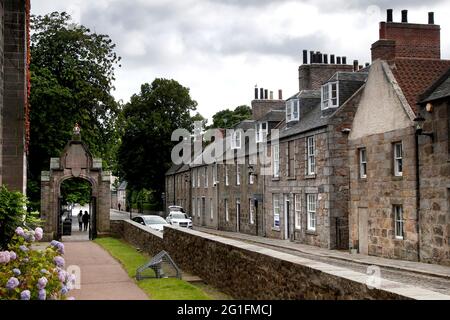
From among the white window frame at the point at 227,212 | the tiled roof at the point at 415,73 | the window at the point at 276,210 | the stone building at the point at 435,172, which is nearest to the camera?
the stone building at the point at 435,172

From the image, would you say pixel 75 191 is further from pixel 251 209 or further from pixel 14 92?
pixel 14 92

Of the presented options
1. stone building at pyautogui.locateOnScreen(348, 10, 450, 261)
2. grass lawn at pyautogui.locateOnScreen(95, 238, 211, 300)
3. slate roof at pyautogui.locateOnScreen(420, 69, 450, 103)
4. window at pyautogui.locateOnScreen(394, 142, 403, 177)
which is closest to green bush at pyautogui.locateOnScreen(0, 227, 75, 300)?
grass lawn at pyautogui.locateOnScreen(95, 238, 211, 300)

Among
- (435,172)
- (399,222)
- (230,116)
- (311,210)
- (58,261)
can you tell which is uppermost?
(230,116)

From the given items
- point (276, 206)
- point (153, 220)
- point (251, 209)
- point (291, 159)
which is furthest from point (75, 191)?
point (291, 159)

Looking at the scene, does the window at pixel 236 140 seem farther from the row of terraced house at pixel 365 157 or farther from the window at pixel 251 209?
the window at pixel 251 209

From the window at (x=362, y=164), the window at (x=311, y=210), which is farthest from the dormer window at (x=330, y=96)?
the window at (x=311, y=210)

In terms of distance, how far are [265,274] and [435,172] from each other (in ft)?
38.7

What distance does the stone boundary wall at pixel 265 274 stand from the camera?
7.11 meters

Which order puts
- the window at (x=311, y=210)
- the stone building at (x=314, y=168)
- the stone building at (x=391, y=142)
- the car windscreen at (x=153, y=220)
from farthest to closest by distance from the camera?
the car windscreen at (x=153, y=220), the window at (x=311, y=210), the stone building at (x=314, y=168), the stone building at (x=391, y=142)

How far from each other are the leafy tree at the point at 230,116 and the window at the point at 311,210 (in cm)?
4453

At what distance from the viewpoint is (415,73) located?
24.6 m

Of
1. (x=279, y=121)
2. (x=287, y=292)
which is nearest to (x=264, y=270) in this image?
(x=287, y=292)

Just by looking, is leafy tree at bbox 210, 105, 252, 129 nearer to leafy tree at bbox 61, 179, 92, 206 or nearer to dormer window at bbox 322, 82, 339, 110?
leafy tree at bbox 61, 179, 92, 206

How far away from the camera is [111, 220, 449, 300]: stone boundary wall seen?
23.3 ft
